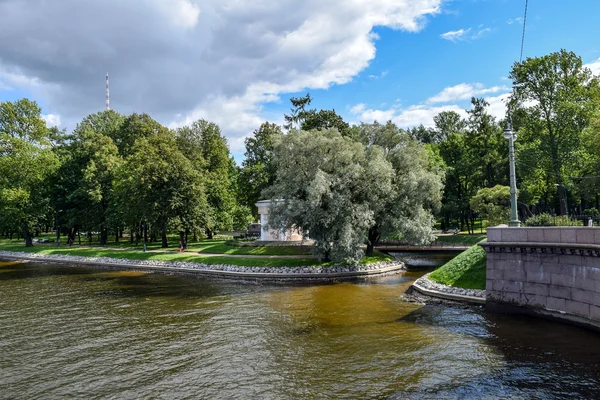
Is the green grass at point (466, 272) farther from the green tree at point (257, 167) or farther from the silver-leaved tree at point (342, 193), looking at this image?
the green tree at point (257, 167)

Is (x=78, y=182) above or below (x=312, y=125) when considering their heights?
below

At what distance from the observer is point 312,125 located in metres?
55.5

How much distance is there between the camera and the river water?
1143 centimetres

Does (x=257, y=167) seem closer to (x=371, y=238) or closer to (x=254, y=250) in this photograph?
(x=254, y=250)

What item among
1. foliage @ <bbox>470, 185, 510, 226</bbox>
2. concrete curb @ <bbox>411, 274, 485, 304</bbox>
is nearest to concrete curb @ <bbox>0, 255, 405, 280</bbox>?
concrete curb @ <bbox>411, 274, 485, 304</bbox>

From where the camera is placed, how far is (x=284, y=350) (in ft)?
48.0

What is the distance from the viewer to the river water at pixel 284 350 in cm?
1143

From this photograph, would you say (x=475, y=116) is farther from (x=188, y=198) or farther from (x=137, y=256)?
(x=137, y=256)

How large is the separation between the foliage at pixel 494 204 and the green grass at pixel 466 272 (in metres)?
23.6

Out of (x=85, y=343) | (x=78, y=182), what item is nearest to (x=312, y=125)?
(x=78, y=182)

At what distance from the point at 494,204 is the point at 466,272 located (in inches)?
1105

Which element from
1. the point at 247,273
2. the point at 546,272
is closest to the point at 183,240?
the point at 247,273

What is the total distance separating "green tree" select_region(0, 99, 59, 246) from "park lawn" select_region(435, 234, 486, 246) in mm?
53949

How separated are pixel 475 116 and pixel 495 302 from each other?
2071 inches
